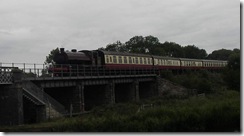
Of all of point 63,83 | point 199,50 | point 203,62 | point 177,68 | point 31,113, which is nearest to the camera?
point 31,113

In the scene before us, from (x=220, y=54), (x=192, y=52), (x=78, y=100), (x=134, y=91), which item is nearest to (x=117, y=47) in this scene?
(x=192, y=52)

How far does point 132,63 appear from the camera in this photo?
52.0m

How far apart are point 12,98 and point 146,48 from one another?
317ft

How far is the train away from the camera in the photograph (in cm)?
3877

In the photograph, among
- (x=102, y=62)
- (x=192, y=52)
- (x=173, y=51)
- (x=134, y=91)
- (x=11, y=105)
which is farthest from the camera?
(x=192, y=52)

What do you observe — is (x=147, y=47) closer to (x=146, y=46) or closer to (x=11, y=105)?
(x=146, y=46)

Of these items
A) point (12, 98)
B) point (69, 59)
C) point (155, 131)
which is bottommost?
point (155, 131)

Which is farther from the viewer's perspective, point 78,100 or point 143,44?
point 143,44

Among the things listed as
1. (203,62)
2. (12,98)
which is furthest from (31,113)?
(203,62)

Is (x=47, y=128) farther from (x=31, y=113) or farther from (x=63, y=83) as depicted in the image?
(x=63, y=83)

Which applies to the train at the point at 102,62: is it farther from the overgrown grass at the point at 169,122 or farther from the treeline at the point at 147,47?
the treeline at the point at 147,47

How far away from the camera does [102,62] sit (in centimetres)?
4512

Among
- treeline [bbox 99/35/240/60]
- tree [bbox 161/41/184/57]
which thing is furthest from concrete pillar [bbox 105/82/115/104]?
tree [bbox 161/41/184/57]

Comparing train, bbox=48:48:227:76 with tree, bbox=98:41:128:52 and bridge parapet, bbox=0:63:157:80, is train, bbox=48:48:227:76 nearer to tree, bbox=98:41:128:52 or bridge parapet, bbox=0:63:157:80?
bridge parapet, bbox=0:63:157:80
